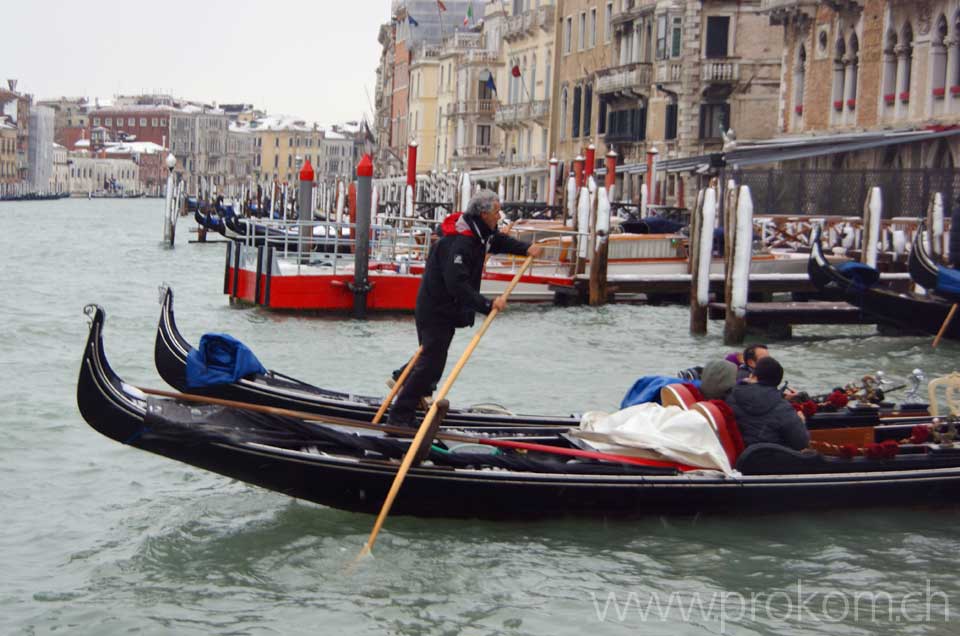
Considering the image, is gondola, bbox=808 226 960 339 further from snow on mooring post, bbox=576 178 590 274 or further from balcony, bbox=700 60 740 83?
balcony, bbox=700 60 740 83

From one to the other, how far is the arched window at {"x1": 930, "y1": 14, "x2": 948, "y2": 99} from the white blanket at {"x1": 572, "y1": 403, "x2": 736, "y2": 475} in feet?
50.2

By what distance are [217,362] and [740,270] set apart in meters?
7.01

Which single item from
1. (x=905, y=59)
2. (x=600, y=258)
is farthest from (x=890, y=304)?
(x=905, y=59)

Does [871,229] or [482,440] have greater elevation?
[871,229]

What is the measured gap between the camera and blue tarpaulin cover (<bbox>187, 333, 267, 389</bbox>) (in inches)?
298

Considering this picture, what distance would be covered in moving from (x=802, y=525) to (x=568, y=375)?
17.7 ft

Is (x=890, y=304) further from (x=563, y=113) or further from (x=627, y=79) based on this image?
(x=563, y=113)

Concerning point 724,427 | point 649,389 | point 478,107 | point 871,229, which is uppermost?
point 478,107

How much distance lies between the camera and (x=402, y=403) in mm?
7320

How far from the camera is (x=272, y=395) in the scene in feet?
26.1

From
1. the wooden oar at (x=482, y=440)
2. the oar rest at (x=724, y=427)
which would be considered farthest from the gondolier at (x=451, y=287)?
the oar rest at (x=724, y=427)

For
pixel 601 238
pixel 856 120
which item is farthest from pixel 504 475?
pixel 856 120

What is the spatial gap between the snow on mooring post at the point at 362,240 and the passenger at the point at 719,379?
8.68 m

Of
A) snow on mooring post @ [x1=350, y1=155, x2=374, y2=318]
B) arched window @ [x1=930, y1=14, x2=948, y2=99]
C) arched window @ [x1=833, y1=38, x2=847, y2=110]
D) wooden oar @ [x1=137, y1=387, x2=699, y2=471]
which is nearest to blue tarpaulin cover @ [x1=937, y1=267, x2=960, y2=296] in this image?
snow on mooring post @ [x1=350, y1=155, x2=374, y2=318]
